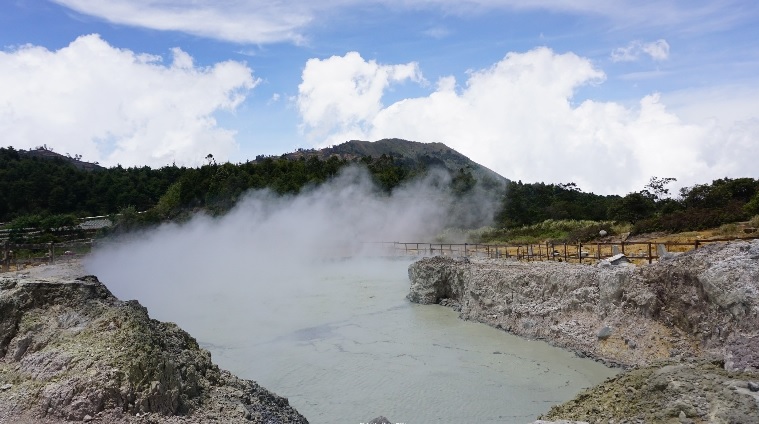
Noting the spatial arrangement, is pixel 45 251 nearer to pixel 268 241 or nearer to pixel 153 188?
pixel 268 241

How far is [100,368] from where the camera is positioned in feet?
21.5

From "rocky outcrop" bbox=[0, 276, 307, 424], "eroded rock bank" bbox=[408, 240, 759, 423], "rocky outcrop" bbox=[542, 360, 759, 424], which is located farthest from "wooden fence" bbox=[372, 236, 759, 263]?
"rocky outcrop" bbox=[0, 276, 307, 424]

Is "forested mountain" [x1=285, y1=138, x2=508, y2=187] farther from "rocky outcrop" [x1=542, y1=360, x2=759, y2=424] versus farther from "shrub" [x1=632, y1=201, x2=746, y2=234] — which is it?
"rocky outcrop" [x1=542, y1=360, x2=759, y2=424]

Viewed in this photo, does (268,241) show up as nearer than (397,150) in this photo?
Yes

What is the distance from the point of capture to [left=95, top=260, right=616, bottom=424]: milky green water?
33.3ft

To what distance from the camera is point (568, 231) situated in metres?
36.6

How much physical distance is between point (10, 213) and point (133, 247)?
67.4 feet

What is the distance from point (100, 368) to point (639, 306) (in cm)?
1138

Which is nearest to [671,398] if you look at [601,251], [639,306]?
[639,306]

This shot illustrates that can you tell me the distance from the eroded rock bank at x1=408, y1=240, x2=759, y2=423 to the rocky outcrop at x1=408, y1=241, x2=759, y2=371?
2 cm

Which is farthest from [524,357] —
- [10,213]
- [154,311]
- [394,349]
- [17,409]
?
[10,213]

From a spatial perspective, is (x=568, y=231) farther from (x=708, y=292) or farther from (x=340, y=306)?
(x=708, y=292)

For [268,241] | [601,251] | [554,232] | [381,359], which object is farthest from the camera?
[268,241]

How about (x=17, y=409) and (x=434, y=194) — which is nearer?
(x=17, y=409)
